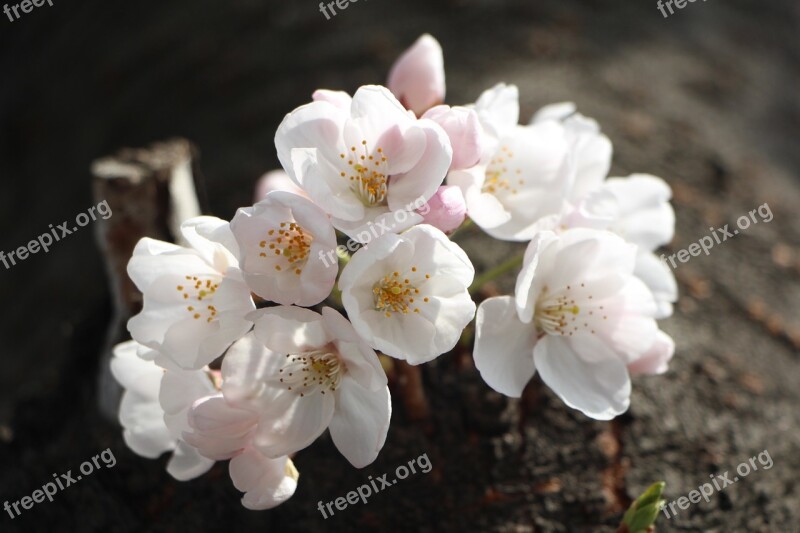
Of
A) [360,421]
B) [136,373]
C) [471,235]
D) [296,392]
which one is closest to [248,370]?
[296,392]

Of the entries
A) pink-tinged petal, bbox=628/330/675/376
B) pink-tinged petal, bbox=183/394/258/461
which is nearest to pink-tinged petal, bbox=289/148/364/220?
pink-tinged petal, bbox=183/394/258/461

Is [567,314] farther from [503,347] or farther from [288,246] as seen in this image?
[288,246]

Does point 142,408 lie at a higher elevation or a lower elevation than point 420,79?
lower

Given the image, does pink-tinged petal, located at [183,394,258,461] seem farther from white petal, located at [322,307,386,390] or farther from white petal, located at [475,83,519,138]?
white petal, located at [475,83,519,138]

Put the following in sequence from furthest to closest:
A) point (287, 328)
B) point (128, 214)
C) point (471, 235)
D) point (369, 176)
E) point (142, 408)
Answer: point (471, 235) < point (128, 214) < point (142, 408) < point (369, 176) < point (287, 328)

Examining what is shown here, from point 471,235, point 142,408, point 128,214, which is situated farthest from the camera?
point 471,235

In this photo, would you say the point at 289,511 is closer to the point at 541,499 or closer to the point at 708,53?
the point at 541,499

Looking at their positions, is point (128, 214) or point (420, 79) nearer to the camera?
point (420, 79)

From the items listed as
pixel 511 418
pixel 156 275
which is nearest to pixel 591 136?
pixel 511 418
